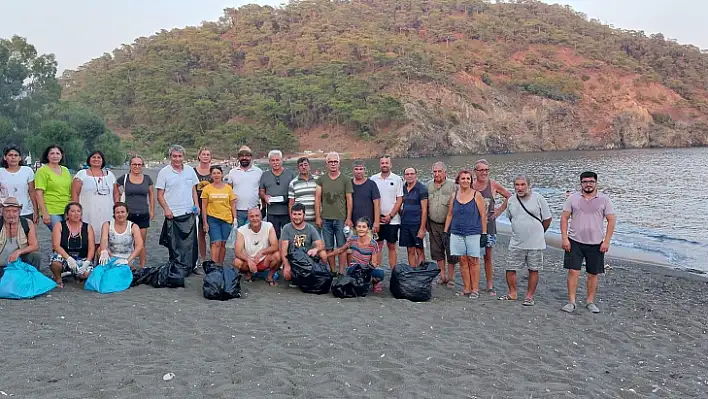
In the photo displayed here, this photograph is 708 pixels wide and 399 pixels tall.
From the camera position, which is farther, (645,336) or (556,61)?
(556,61)

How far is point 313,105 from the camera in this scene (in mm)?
82938

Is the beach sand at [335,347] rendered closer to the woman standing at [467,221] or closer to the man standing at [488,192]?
the woman standing at [467,221]

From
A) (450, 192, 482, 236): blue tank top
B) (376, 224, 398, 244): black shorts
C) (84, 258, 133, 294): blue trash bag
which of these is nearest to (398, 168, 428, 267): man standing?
(376, 224, 398, 244): black shorts

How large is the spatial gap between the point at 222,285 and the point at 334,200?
1.89 meters

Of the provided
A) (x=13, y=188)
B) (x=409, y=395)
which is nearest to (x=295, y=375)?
(x=409, y=395)

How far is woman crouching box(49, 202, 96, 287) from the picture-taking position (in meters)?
6.57

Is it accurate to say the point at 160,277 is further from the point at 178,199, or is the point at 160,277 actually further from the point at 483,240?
the point at 483,240

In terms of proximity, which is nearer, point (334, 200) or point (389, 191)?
point (334, 200)

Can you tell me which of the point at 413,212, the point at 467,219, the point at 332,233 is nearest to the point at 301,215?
the point at 332,233

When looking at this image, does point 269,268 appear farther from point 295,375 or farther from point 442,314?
point 295,375

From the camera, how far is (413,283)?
21.9 ft

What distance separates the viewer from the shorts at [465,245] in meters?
6.74

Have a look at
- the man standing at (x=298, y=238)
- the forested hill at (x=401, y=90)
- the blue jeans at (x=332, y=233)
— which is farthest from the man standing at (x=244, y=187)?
the forested hill at (x=401, y=90)

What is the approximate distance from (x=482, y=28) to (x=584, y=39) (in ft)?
69.4
